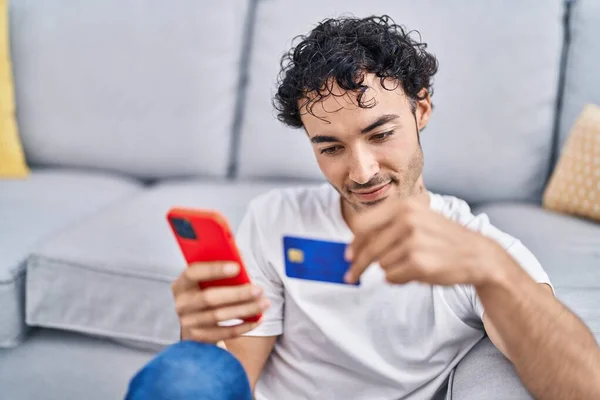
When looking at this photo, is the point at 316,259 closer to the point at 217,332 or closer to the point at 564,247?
the point at 217,332

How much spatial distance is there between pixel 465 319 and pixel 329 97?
0.39 m

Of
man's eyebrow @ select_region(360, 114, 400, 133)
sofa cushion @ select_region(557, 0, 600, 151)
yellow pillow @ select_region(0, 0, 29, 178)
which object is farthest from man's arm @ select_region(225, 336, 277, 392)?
yellow pillow @ select_region(0, 0, 29, 178)

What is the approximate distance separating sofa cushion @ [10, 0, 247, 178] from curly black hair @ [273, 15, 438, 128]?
0.71m

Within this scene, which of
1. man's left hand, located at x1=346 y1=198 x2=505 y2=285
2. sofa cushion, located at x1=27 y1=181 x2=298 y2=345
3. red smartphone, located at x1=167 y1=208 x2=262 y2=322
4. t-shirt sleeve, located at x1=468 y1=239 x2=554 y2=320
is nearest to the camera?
man's left hand, located at x1=346 y1=198 x2=505 y2=285

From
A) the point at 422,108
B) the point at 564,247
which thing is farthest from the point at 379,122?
the point at 564,247

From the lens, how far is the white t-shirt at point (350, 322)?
918 millimetres

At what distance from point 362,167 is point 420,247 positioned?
0.99ft

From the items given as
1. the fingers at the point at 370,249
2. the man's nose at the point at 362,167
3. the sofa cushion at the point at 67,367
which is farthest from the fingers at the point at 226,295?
the sofa cushion at the point at 67,367

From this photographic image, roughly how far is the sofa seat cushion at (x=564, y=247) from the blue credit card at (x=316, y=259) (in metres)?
0.42

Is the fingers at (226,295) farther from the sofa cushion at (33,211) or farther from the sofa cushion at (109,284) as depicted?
the sofa cushion at (33,211)

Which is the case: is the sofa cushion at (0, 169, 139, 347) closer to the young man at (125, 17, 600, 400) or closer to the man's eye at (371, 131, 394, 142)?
the young man at (125, 17, 600, 400)

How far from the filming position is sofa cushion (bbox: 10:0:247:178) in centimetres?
170

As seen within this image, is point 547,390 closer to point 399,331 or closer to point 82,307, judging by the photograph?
point 399,331

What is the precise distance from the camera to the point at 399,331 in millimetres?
936
